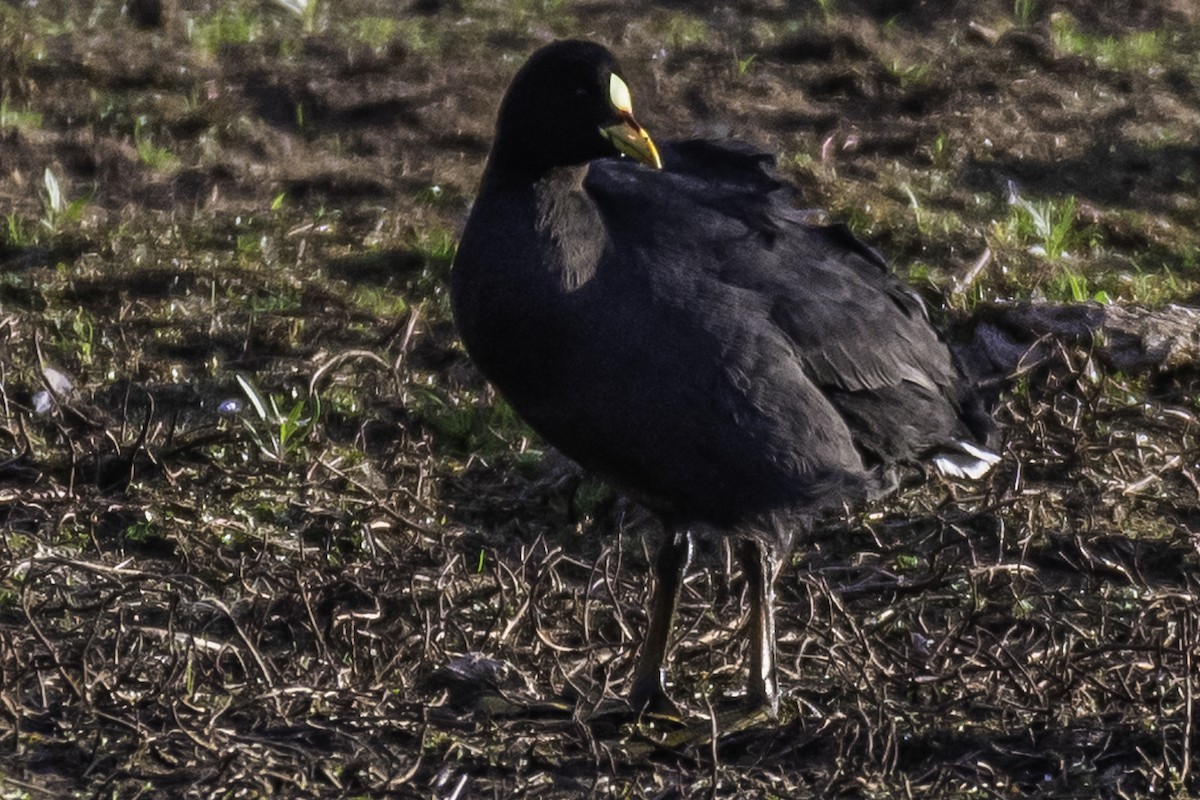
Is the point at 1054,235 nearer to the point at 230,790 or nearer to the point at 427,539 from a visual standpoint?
the point at 427,539

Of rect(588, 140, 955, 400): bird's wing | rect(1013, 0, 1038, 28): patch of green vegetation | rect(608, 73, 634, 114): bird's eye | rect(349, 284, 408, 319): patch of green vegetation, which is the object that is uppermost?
rect(608, 73, 634, 114): bird's eye

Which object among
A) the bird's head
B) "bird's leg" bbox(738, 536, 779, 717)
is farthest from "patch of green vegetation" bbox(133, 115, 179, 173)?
"bird's leg" bbox(738, 536, 779, 717)

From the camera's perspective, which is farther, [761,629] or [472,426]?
[472,426]

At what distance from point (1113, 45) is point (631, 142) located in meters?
4.67

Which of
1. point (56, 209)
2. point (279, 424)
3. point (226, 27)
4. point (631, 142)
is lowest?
point (279, 424)

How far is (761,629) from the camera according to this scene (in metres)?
4.25

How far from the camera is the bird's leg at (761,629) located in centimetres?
423

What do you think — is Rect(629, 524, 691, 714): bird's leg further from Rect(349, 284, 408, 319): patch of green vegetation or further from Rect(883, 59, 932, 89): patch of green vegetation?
Rect(883, 59, 932, 89): patch of green vegetation

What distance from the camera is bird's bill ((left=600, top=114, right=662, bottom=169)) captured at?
402 cm

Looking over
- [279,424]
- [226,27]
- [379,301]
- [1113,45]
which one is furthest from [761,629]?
[1113,45]

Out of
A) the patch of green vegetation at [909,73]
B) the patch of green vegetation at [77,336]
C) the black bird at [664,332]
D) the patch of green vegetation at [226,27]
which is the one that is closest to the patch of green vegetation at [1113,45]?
the patch of green vegetation at [909,73]

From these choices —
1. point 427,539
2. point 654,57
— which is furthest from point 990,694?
point 654,57

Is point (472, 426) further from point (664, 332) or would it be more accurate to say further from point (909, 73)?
point (909, 73)

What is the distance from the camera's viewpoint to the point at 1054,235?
6520 millimetres
